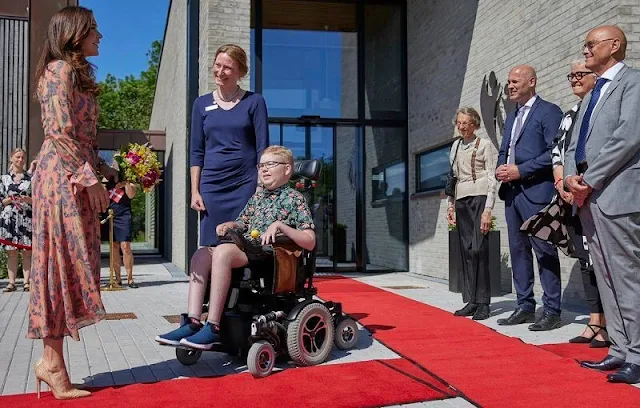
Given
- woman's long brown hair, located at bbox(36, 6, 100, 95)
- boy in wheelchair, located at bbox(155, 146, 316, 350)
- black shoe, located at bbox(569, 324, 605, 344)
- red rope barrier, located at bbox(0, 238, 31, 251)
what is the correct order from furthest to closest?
red rope barrier, located at bbox(0, 238, 31, 251)
black shoe, located at bbox(569, 324, 605, 344)
boy in wheelchair, located at bbox(155, 146, 316, 350)
woman's long brown hair, located at bbox(36, 6, 100, 95)

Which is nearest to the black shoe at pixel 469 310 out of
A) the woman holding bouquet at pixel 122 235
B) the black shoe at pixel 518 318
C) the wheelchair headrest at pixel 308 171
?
the black shoe at pixel 518 318

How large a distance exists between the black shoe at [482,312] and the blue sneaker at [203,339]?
2.62 metres

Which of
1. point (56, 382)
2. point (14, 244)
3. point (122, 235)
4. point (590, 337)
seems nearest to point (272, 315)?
point (56, 382)

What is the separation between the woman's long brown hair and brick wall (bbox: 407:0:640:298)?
4658 mm

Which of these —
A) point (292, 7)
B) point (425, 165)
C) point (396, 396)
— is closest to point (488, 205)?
point (396, 396)

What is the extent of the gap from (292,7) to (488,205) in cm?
679

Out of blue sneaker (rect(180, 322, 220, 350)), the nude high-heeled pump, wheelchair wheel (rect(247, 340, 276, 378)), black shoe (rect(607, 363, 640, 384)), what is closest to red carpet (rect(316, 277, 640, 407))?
black shoe (rect(607, 363, 640, 384))

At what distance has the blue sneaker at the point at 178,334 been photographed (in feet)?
10.8

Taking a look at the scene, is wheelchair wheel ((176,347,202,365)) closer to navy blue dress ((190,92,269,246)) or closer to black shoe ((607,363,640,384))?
navy blue dress ((190,92,269,246))

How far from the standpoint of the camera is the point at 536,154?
4711 millimetres

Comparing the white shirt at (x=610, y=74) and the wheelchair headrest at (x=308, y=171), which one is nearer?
the white shirt at (x=610, y=74)

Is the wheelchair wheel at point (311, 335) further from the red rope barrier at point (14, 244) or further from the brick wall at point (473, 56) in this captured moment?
the red rope barrier at point (14, 244)

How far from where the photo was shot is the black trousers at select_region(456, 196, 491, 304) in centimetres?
529

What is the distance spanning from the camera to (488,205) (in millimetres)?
5098
